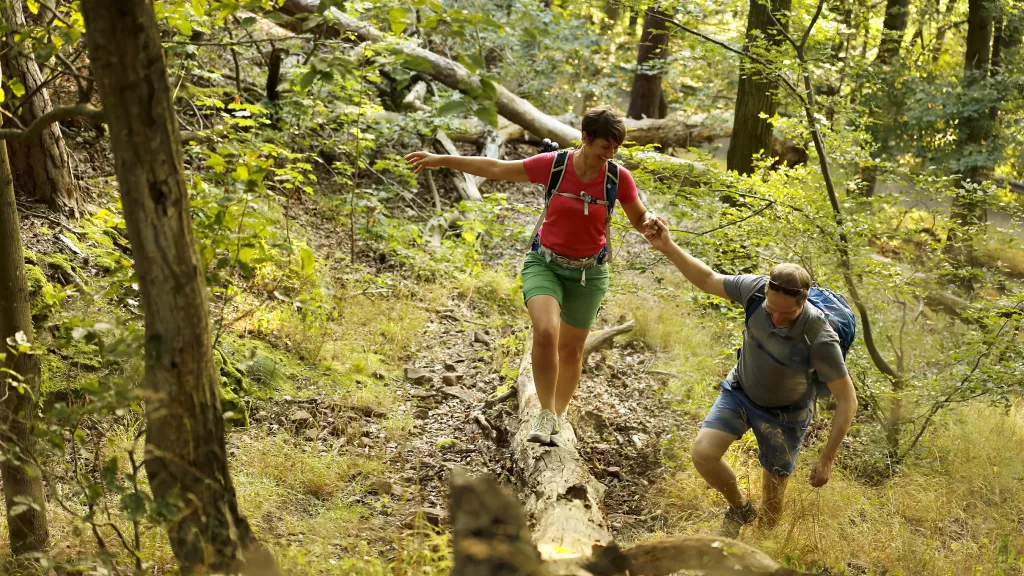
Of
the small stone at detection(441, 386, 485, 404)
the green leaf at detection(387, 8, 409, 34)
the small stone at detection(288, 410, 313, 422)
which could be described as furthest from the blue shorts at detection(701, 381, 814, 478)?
the green leaf at detection(387, 8, 409, 34)

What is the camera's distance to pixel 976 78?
11.2 metres

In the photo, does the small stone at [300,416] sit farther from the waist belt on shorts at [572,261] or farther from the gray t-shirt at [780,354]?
the gray t-shirt at [780,354]

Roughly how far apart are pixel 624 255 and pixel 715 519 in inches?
225

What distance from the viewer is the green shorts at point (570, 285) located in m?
4.50

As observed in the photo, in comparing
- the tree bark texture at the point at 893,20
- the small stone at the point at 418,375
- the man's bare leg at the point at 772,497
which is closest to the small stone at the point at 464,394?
the small stone at the point at 418,375

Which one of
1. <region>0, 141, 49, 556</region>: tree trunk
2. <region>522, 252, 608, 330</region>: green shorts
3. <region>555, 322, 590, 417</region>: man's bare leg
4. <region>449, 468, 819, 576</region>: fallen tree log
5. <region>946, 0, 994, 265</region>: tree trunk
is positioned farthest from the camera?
<region>946, 0, 994, 265</region>: tree trunk

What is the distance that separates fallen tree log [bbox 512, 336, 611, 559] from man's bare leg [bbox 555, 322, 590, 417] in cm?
19

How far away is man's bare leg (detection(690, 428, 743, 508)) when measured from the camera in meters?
4.23

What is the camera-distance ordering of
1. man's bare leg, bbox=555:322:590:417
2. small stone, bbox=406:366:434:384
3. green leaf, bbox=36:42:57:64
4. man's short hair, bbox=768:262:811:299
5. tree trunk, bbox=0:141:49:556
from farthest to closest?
small stone, bbox=406:366:434:384, man's bare leg, bbox=555:322:590:417, man's short hair, bbox=768:262:811:299, tree trunk, bbox=0:141:49:556, green leaf, bbox=36:42:57:64

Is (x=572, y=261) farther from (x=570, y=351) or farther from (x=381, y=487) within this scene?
(x=381, y=487)

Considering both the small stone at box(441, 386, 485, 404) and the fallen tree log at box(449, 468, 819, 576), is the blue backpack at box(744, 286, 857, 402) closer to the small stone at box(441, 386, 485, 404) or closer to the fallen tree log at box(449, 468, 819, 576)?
the fallen tree log at box(449, 468, 819, 576)

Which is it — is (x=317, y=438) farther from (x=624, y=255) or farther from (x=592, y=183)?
(x=624, y=255)

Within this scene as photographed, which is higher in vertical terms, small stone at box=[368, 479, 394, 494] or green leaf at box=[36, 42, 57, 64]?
green leaf at box=[36, 42, 57, 64]

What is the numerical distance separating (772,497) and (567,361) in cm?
148
